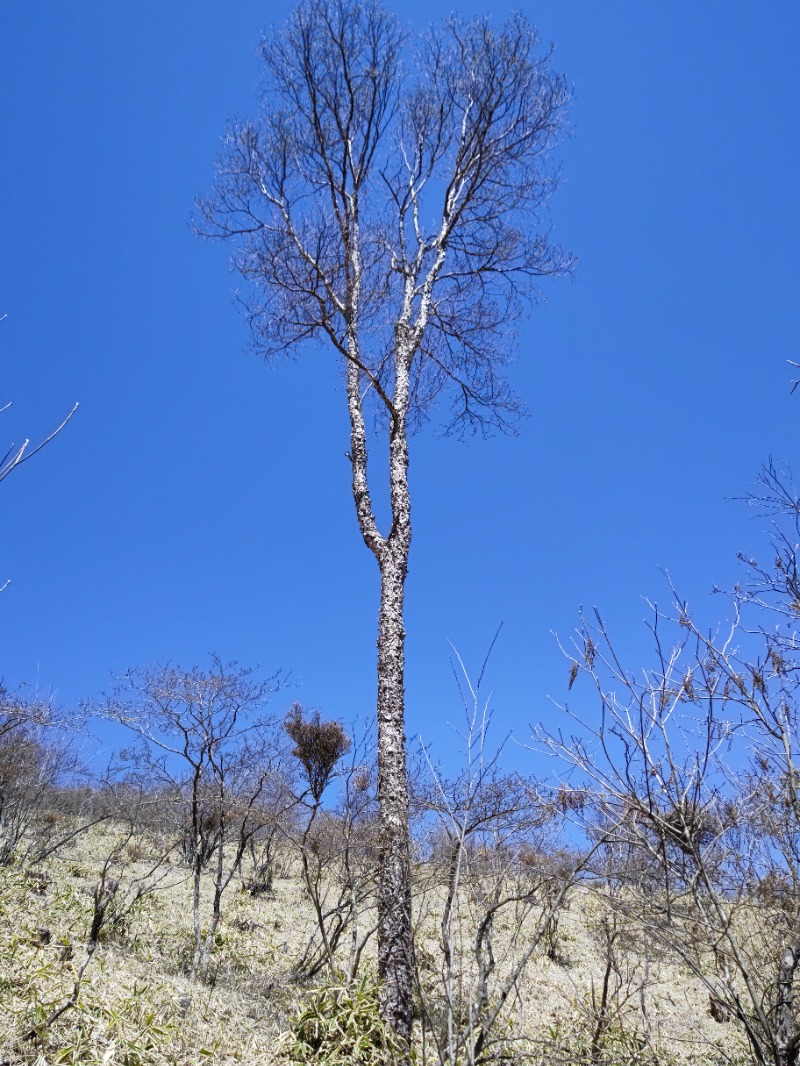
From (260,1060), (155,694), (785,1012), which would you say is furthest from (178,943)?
(785,1012)

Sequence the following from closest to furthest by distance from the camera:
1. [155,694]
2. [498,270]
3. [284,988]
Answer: [284,988] < [155,694] < [498,270]

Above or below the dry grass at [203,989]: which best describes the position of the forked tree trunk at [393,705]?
above

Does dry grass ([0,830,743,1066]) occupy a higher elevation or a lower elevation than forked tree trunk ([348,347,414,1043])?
lower

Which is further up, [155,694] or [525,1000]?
[155,694]

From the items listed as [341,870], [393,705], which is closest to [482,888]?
[393,705]

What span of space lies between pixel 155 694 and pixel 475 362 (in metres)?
6.09

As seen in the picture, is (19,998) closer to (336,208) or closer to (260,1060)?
(260,1060)

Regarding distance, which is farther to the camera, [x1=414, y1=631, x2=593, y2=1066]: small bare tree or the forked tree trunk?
the forked tree trunk

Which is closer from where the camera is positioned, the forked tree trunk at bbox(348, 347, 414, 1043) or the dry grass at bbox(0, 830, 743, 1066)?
the dry grass at bbox(0, 830, 743, 1066)

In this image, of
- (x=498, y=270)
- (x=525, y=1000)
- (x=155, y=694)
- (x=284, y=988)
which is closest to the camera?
(x=284, y=988)

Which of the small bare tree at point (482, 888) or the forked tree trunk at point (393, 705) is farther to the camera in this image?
the forked tree trunk at point (393, 705)

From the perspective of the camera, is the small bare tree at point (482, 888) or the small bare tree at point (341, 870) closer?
the small bare tree at point (482, 888)

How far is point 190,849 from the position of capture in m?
11.6

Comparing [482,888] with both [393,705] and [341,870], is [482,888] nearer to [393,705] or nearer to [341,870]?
[393,705]
